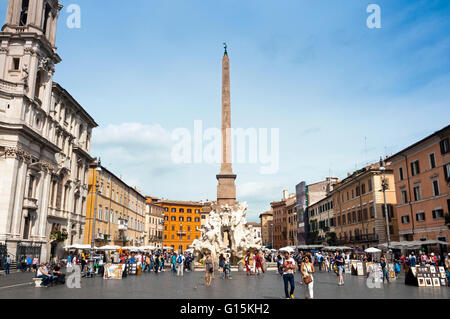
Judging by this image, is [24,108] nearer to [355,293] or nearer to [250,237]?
[250,237]

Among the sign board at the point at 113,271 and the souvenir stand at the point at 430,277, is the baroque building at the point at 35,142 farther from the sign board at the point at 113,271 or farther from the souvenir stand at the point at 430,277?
the souvenir stand at the point at 430,277

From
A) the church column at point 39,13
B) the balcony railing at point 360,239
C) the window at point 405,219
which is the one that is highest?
the church column at point 39,13

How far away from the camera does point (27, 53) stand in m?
31.0

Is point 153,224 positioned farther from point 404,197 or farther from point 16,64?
point 404,197

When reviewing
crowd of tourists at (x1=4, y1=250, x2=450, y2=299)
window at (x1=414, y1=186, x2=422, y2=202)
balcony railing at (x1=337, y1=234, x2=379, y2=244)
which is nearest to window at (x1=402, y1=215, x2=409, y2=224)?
window at (x1=414, y1=186, x2=422, y2=202)

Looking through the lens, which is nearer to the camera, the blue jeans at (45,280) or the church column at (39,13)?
the blue jeans at (45,280)

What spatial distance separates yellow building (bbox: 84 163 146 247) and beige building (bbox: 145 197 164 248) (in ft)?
26.1

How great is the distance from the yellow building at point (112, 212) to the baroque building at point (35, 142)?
3.40m

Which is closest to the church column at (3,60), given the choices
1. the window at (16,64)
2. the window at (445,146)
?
the window at (16,64)

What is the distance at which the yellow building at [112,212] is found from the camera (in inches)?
1766

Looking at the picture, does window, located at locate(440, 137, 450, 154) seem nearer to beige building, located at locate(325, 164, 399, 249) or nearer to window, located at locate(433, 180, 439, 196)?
window, located at locate(433, 180, 439, 196)

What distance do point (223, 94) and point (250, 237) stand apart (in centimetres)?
1233

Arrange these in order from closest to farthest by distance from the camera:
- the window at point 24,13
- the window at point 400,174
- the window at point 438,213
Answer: the window at point 438,213
the window at point 24,13
the window at point 400,174

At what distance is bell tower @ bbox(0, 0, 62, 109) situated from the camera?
3075 centimetres
